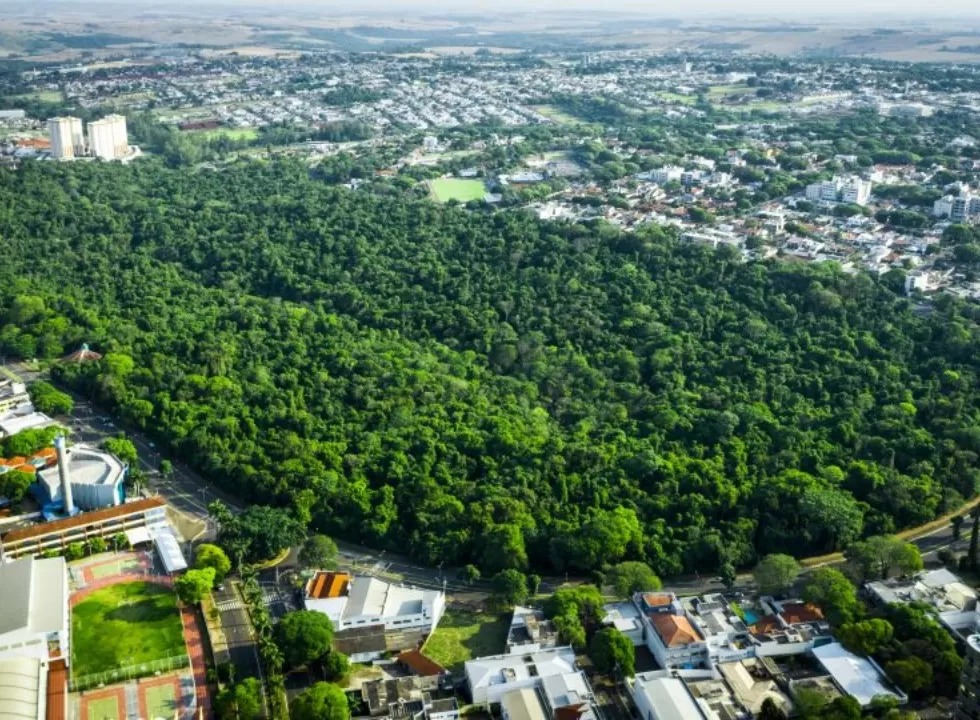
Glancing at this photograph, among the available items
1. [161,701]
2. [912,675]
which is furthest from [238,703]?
[912,675]

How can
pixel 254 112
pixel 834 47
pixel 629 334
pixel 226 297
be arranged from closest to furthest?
pixel 629 334
pixel 226 297
pixel 254 112
pixel 834 47

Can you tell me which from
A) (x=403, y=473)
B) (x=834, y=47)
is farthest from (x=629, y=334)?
(x=834, y=47)

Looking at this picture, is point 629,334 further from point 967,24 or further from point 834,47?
point 967,24

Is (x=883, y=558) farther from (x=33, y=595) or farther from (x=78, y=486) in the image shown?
(x=78, y=486)

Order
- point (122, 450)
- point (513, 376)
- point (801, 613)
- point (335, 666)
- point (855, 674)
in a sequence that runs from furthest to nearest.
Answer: point (513, 376)
point (122, 450)
point (801, 613)
point (335, 666)
point (855, 674)

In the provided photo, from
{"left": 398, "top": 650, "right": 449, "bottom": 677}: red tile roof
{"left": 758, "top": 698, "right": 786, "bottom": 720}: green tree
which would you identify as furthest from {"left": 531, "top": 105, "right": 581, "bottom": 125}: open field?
{"left": 758, "top": 698, "right": 786, "bottom": 720}: green tree

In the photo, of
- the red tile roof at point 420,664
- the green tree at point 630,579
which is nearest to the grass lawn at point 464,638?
the red tile roof at point 420,664
